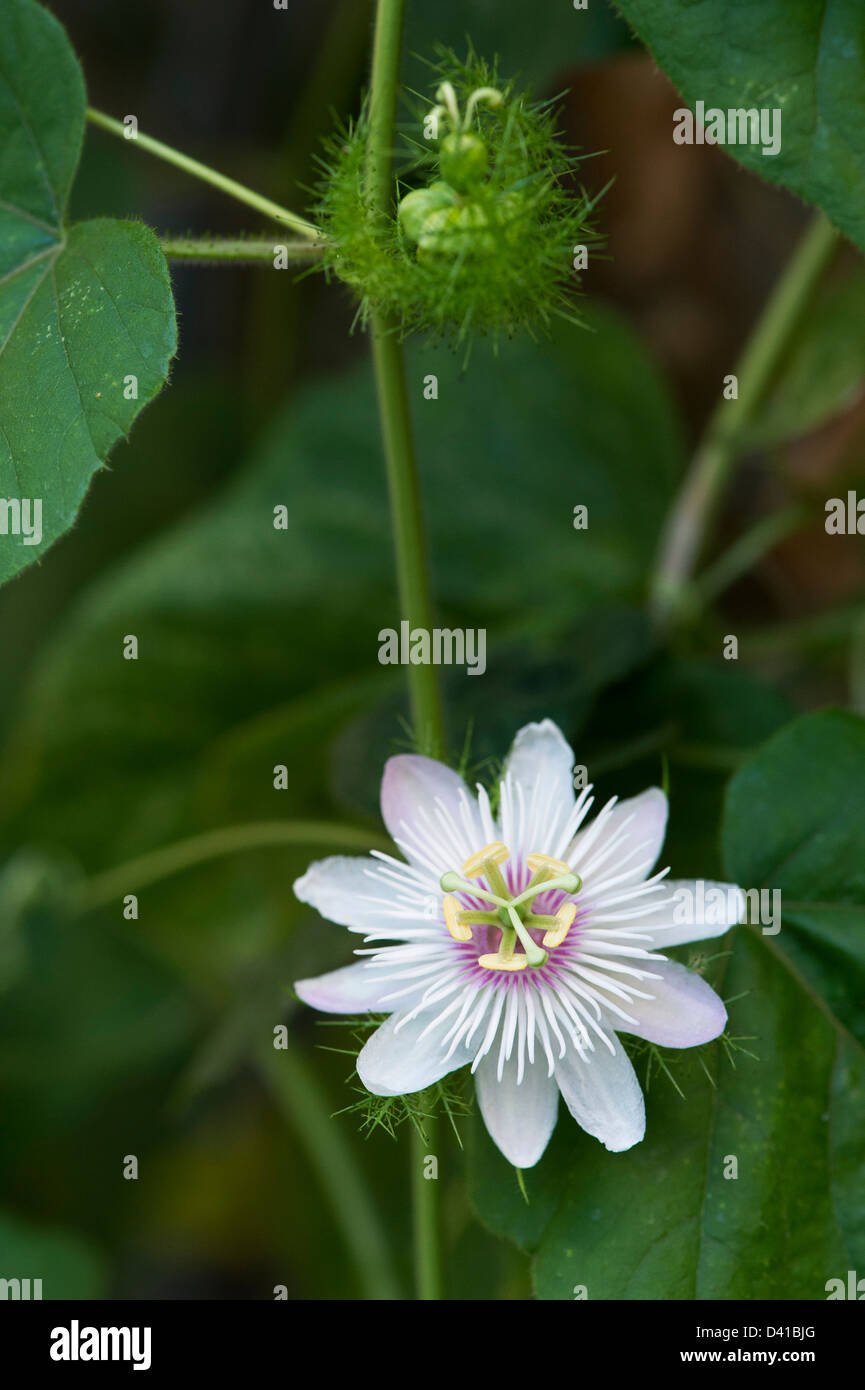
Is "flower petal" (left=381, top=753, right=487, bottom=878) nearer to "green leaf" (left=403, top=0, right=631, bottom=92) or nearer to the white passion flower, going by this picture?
the white passion flower

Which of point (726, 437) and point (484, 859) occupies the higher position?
point (726, 437)

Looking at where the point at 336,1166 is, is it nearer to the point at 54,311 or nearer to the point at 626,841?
the point at 626,841

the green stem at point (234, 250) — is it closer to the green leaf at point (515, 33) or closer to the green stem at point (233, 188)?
the green stem at point (233, 188)

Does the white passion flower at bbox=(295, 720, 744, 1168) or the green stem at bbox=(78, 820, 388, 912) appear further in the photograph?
the green stem at bbox=(78, 820, 388, 912)

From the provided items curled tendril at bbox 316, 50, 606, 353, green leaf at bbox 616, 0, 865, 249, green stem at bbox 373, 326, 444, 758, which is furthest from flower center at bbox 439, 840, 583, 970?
A: green leaf at bbox 616, 0, 865, 249

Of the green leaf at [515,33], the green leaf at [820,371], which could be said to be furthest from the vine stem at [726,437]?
the green leaf at [515,33]

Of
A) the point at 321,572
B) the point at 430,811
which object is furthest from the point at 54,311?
the point at 321,572
